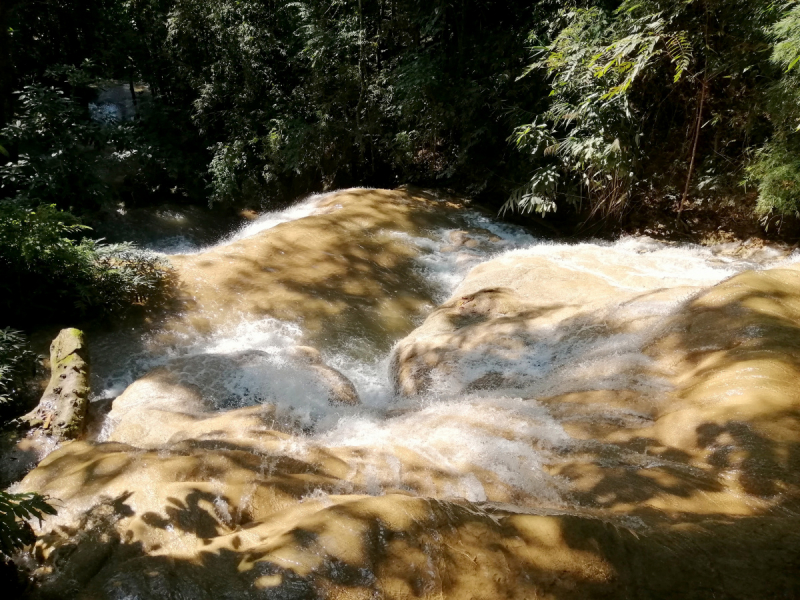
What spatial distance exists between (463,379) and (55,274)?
4573 mm

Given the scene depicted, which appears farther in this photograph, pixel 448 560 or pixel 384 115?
pixel 384 115

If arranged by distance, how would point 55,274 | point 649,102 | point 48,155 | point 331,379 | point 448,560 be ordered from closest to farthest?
point 448,560 → point 331,379 → point 55,274 → point 48,155 → point 649,102

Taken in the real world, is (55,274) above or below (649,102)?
below

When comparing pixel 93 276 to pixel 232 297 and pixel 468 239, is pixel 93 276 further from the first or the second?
pixel 468 239

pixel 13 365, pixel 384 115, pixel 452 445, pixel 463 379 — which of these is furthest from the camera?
pixel 384 115

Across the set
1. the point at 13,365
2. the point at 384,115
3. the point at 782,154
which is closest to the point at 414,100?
the point at 384,115

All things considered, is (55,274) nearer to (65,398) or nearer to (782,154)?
(65,398)

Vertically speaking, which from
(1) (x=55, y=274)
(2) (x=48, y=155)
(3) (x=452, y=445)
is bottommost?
(3) (x=452, y=445)

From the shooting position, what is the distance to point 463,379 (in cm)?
460

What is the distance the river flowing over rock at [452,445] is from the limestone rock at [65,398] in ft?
0.67

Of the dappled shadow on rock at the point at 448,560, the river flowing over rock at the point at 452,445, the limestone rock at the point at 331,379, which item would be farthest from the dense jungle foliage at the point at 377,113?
the dappled shadow on rock at the point at 448,560

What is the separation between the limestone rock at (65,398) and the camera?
14.0 ft

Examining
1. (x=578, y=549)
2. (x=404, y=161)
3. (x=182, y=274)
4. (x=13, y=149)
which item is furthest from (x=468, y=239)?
(x=13, y=149)

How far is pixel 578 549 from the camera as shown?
6.39 ft
